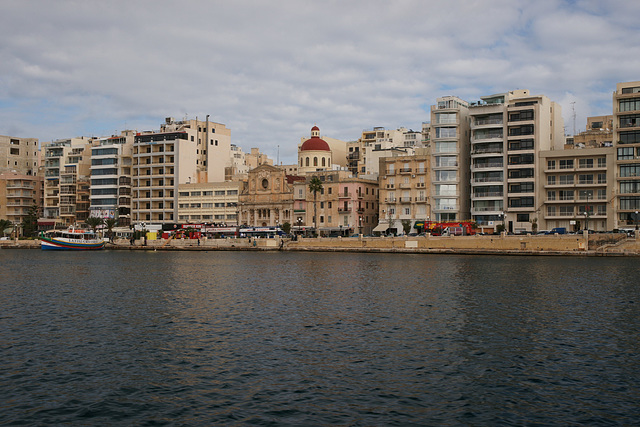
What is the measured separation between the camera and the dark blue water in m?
21.0

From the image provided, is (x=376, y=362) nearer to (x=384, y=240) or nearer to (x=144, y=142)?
(x=384, y=240)

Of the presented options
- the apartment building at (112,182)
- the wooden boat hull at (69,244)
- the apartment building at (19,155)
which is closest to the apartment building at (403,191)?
the wooden boat hull at (69,244)

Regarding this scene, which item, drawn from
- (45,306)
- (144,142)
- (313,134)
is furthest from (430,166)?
(45,306)

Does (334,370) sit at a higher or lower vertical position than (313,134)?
lower

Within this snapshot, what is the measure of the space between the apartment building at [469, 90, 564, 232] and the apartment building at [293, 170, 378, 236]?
84.0ft

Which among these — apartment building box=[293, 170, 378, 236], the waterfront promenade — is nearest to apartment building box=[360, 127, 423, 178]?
apartment building box=[293, 170, 378, 236]

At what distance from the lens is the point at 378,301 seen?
148ft

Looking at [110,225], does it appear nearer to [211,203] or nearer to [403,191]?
[211,203]

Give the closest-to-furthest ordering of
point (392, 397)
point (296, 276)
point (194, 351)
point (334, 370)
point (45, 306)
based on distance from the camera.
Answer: point (392, 397)
point (334, 370)
point (194, 351)
point (45, 306)
point (296, 276)

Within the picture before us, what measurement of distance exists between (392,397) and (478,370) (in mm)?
5340

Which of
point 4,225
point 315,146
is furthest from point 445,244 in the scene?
point 4,225

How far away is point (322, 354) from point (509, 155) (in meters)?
89.8

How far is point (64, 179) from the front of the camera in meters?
164

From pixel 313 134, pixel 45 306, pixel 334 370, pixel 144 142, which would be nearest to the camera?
pixel 334 370
